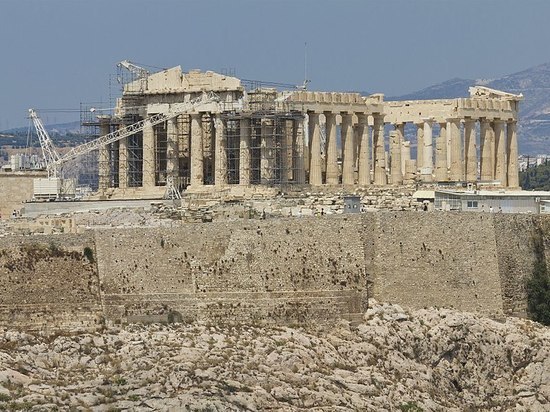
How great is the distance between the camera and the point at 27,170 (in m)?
111

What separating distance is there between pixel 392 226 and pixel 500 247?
6063mm

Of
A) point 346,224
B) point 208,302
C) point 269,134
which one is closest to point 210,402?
point 208,302

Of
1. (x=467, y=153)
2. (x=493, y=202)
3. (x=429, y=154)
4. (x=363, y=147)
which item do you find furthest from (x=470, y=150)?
(x=493, y=202)

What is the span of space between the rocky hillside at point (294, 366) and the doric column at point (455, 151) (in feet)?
76.3

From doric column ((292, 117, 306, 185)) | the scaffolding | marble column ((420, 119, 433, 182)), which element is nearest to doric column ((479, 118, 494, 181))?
marble column ((420, 119, 433, 182))

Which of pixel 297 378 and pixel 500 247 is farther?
pixel 500 247

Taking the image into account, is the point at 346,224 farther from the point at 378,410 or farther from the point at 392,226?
the point at 378,410

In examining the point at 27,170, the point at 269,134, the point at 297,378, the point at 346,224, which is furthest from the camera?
the point at 27,170

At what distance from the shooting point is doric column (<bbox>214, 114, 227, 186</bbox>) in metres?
104

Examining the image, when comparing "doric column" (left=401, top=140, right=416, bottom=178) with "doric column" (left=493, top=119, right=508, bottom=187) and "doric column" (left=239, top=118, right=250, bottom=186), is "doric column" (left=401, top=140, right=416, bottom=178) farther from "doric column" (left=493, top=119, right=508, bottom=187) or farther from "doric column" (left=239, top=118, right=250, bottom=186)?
"doric column" (left=239, top=118, right=250, bottom=186)

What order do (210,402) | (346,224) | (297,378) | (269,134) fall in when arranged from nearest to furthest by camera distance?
(210,402) < (297,378) < (346,224) < (269,134)

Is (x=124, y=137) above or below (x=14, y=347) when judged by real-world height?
above

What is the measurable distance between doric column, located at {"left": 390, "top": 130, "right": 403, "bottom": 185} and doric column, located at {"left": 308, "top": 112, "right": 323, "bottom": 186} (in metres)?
7.45

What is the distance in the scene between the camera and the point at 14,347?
256 ft
